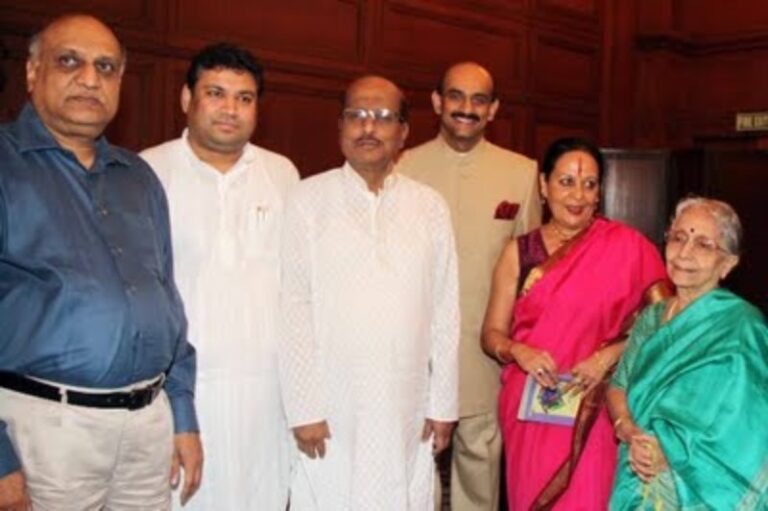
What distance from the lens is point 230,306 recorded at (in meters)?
2.42

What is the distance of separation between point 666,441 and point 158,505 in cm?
126

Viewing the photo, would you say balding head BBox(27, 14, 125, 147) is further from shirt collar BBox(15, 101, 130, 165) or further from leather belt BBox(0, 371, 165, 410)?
leather belt BBox(0, 371, 165, 410)

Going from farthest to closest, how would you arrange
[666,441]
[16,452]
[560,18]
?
[560,18]
[666,441]
[16,452]

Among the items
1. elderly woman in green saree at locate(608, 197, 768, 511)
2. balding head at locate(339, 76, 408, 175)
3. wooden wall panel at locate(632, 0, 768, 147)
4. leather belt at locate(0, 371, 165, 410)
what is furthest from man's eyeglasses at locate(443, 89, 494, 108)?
wooden wall panel at locate(632, 0, 768, 147)

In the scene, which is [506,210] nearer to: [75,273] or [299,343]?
[299,343]

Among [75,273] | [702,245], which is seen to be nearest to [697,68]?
[702,245]

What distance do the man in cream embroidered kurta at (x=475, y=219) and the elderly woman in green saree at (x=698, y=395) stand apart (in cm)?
78

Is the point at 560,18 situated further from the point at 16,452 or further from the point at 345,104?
the point at 16,452

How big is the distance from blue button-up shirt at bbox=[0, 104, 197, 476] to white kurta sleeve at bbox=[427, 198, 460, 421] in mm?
812

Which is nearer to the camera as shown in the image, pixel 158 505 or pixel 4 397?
pixel 4 397

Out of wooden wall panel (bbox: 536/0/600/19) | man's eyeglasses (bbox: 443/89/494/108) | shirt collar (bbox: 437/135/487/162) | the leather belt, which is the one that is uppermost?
wooden wall panel (bbox: 536/0/600/19)

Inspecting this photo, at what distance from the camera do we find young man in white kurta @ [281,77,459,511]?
2.47m

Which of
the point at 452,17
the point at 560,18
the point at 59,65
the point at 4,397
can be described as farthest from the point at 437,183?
the point at 560,18

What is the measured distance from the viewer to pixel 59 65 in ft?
6.68
